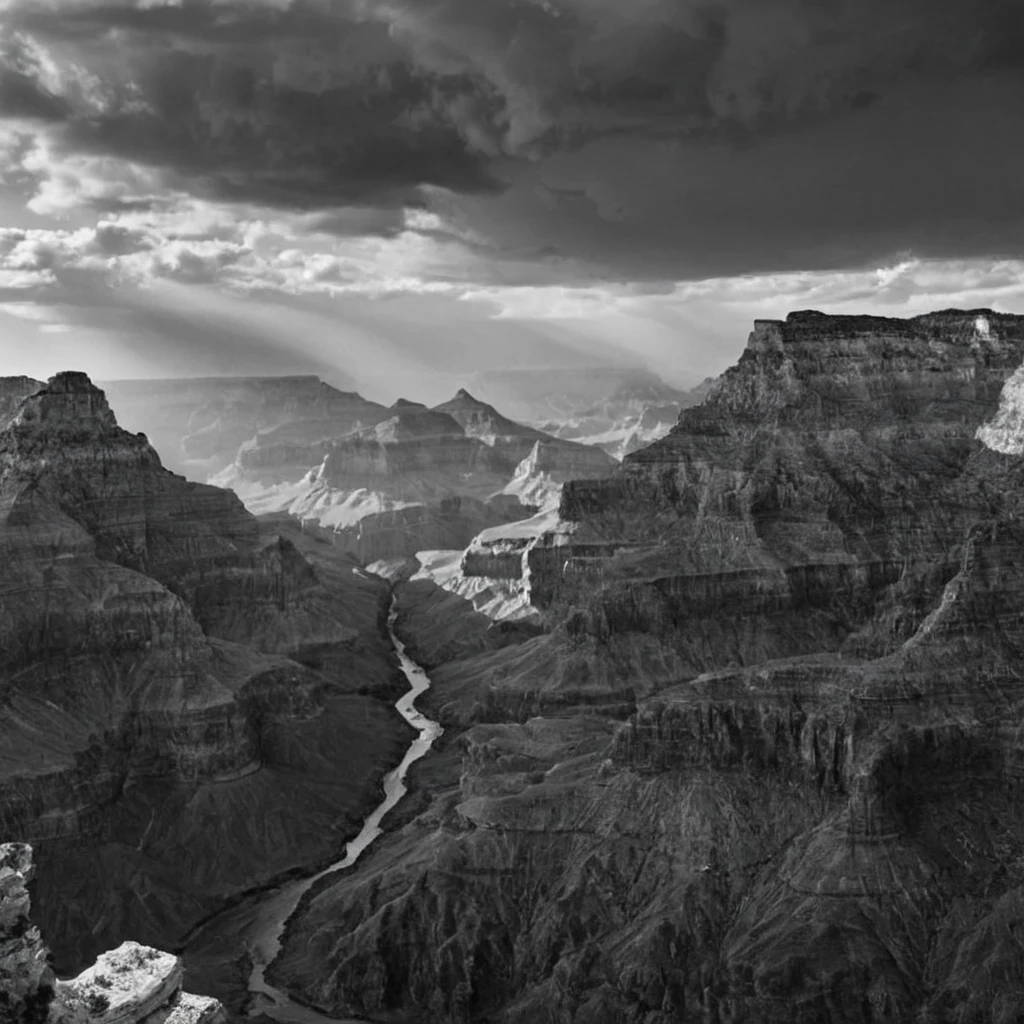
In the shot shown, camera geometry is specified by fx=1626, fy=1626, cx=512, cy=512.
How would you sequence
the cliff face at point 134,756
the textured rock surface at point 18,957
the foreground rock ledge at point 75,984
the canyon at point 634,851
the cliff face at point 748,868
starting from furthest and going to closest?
the cliff face at point 134,756 → the canyon at point 634,851 → the cliff face at point 748,868 → the foreground rock ledge at point 75,984 → the textured rock surface at point 18,957

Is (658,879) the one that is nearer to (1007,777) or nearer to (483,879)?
(483,879)

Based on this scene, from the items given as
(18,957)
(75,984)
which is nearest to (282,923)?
(75,984)

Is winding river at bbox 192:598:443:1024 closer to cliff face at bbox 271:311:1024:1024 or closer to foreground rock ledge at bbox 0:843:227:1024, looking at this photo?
cliff face at bbox 271:311:1024:1024

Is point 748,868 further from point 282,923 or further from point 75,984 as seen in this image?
point 75,984

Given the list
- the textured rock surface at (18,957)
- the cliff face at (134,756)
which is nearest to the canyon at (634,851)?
the cliff face at (134,756)

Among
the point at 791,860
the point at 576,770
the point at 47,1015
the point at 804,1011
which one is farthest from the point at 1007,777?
the point at 47,1015

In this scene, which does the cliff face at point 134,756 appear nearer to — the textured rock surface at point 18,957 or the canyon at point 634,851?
the canyon at point 634,851

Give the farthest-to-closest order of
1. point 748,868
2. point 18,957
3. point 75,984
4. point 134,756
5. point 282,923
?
point 134,756 → point 282,923 → point 748,868 → point 75,984 → point 18,957

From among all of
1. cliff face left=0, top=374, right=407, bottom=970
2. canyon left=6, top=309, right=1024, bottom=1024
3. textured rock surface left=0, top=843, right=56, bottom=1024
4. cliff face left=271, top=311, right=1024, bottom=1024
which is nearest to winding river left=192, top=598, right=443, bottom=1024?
canyon left=6, top=309, right=1024, bottom=1024
